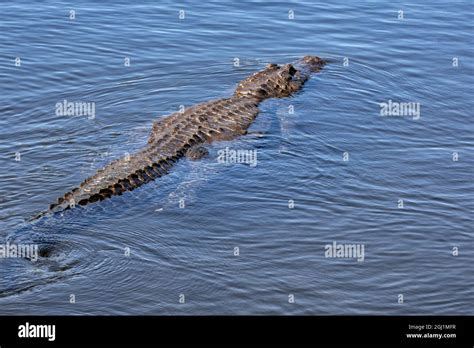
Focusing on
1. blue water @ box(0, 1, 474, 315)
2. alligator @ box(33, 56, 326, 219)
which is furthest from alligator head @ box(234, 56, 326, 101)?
blue water @ box(0, 1, 474, 315)

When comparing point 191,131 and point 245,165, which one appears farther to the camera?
point 191,131

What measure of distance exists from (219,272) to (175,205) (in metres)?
2.11

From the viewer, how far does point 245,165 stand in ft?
51.6

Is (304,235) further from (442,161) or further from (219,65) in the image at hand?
(219,65)

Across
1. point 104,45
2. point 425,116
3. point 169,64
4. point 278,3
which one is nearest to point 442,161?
point 425,116

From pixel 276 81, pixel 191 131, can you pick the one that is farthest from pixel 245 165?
pixel 276 81

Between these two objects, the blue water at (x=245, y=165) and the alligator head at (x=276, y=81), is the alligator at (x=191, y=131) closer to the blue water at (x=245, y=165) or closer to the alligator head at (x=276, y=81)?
the alligator head at (x=276, y=81)

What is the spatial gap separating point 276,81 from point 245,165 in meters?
3.89

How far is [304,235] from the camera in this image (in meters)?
13.5

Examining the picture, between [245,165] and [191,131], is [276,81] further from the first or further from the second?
[245,165]

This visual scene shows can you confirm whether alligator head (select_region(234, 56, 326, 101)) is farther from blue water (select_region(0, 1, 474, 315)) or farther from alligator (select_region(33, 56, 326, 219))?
blue water (select_region(0, 1, 474, 315))

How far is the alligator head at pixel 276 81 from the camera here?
18.8 metres

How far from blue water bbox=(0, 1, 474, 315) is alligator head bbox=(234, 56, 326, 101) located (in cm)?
23

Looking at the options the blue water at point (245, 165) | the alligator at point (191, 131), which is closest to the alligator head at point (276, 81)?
the alligator at point (191, 131)
